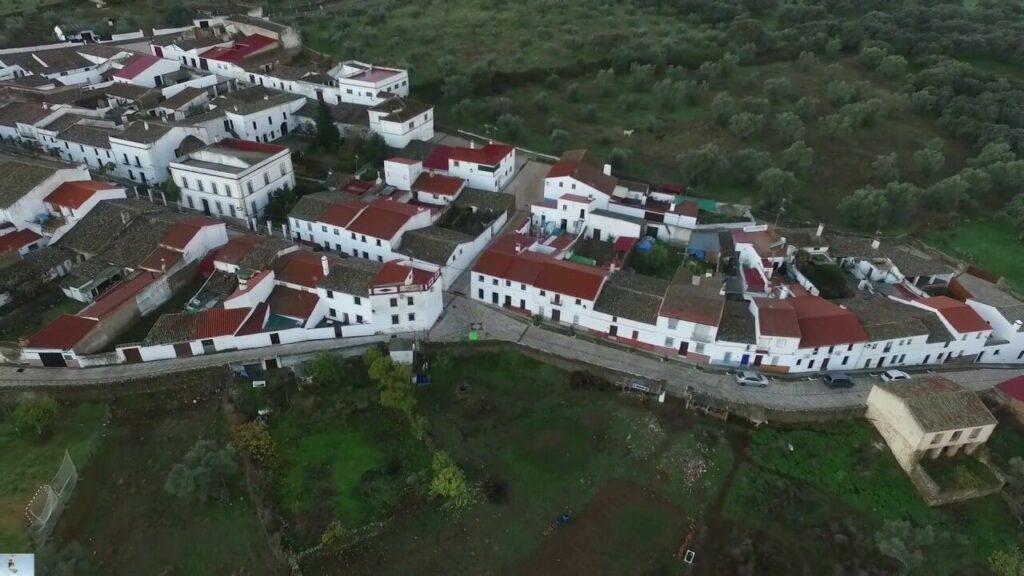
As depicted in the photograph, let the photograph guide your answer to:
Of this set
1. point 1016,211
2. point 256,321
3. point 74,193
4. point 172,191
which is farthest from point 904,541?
point 74,193

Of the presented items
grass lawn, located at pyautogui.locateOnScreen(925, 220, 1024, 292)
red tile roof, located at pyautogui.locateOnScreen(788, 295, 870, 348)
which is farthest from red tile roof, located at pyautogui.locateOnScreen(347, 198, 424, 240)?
grass lawn, located at pyautogui.locateOnScreen(925, 220, 1024, 292)

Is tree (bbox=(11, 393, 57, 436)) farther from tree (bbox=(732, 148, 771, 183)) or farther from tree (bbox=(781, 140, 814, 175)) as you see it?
tree (bbox=(781, 140, 814, 175))

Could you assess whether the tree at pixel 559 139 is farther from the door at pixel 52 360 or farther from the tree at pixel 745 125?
the door at pixel 52 360

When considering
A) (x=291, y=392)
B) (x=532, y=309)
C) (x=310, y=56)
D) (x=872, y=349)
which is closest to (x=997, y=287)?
(x=872, y=349)

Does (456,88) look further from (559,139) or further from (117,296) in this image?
(117,296)

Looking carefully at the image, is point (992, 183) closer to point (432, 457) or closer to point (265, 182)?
point (432, 457)

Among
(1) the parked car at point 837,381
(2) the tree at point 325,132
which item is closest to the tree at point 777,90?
(1) the parked car at point 837,381
